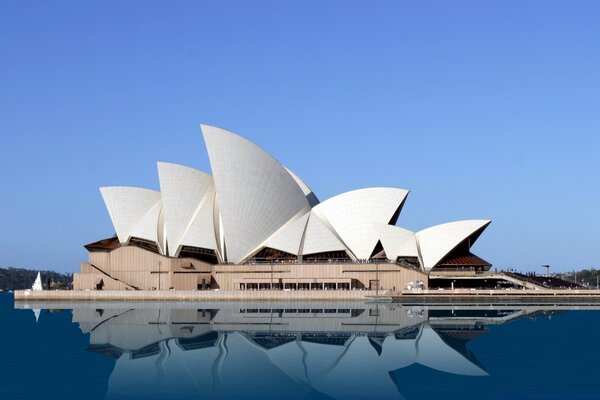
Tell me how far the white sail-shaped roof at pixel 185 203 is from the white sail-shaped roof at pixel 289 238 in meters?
5.82

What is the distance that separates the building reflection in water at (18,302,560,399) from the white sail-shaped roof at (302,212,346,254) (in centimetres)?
1769

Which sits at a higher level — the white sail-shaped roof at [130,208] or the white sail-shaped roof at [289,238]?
the white sail-shaped roof at [130,208]

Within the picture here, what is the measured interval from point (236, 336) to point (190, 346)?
3876 millimetres

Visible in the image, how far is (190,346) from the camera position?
3316cm

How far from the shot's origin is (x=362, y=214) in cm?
7300

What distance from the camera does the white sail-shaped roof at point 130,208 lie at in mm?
72875

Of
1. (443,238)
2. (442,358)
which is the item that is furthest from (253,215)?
(442,358)

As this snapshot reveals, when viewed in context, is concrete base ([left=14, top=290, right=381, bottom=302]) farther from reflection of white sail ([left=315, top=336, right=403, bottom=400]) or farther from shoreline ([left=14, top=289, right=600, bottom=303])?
reflection of white sail ([left=315, top=336, right=403, bottom=400])

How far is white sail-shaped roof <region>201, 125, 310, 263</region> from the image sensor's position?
6894 cm

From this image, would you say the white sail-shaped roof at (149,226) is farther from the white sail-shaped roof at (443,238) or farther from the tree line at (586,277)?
the tree line at (586,277)

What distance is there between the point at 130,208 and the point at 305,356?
154 ft

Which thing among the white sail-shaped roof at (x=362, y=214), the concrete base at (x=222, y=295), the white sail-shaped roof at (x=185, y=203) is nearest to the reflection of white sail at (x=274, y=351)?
the concrete base at (x=222, y=295)

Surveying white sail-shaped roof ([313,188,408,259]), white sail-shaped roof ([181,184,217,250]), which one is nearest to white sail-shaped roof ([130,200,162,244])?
white sail-shaped roof ([181,184,217,250])

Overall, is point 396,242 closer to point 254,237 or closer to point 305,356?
point 254,237
